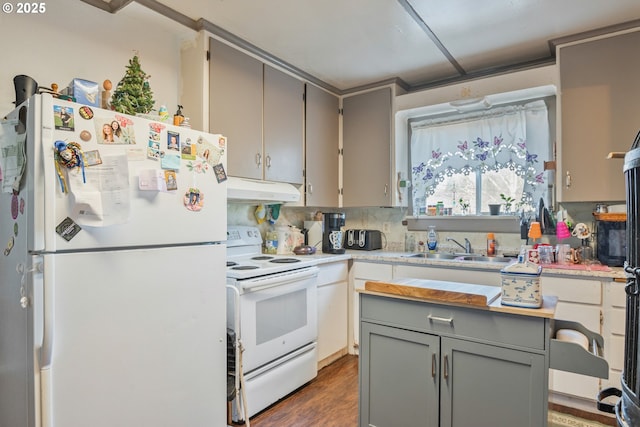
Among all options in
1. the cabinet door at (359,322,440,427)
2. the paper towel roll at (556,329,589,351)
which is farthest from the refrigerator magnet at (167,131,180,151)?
the paper towel roll at (556,329,589,351)

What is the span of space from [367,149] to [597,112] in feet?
5.51

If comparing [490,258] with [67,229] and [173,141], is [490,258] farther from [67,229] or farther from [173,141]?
[67,229]

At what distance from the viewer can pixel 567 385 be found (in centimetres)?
224

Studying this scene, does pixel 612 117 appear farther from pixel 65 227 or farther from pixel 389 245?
pixel 65 227

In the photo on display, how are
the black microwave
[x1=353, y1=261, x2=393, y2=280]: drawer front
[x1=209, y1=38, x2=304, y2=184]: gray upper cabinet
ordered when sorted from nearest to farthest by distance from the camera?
the black microwave → [x1=209, y1=38, x2=304, y2=184]: gray upper cabinet → [x1=353, y1=261, x2=393, y2=280]: drawer front

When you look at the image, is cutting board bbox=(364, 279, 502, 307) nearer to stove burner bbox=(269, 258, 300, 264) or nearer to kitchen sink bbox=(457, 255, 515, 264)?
stove burner bbox=(269, 258, 300, 264)

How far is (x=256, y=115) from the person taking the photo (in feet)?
8.64

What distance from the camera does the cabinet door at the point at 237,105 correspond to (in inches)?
91.8

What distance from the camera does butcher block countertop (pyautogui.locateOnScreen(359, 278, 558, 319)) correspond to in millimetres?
1405

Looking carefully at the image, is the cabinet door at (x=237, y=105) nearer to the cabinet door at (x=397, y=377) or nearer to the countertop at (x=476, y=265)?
the countertop at (x=476, y=265)

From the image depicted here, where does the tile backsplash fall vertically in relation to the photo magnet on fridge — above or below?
below

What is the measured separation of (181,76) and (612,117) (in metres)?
2.75

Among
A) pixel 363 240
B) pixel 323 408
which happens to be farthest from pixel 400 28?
pixel 323 408

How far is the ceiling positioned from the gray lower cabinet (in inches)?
64.6
